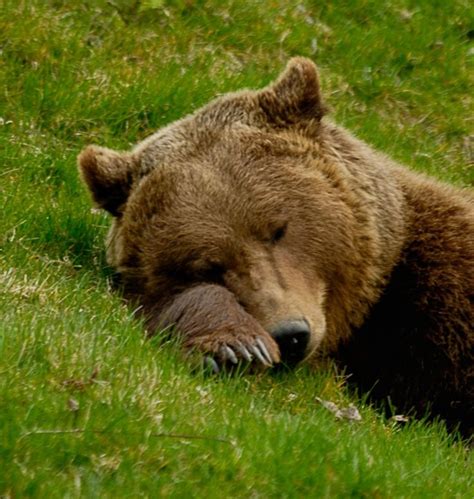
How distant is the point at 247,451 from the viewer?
504 cm

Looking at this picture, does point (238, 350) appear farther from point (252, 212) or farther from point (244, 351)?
point (252, 212)

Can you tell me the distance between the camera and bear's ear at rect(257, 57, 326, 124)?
7492 mm

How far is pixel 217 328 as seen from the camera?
653cm

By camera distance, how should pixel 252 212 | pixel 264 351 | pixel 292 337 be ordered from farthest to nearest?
pixel 252 212
pixel 292 337
pixel 264 351

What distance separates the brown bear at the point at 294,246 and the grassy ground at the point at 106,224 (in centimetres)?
30

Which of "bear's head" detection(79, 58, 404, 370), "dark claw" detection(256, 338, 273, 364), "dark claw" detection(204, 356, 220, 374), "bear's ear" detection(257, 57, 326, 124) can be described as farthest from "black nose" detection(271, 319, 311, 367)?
"bear's ear" detection(257, 57, 326, 124)

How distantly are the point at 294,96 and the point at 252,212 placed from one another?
3.33 feet

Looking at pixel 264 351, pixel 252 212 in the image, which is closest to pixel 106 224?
pixel 252 212

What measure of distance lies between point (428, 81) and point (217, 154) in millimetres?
4437

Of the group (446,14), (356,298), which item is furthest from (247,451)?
(446,14)

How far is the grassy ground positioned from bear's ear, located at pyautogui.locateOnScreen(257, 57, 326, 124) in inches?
53.5

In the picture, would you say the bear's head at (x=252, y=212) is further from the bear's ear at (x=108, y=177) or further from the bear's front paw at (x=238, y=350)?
the bear's front paw at (x=238, y=350)

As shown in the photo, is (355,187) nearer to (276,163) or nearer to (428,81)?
(276,163)

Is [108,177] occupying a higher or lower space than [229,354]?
higher
